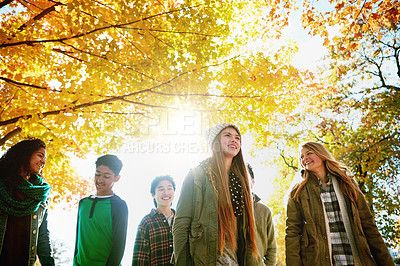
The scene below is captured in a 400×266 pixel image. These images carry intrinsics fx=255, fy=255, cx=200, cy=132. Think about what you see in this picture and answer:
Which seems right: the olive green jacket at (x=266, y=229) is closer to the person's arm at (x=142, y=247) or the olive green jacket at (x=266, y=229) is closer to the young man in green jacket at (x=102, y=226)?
the person's arm at (x=142, y=247)

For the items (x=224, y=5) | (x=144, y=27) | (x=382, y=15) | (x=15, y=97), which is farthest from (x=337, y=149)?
(x=15, y=97)

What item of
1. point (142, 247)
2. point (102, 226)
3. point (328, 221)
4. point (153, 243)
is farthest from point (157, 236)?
point (328, 221)

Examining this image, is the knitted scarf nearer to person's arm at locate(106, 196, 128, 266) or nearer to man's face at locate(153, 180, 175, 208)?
person's arm at locate(106, 196, 128, 266)

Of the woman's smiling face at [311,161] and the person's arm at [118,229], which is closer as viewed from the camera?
the person's arm at [118,229]

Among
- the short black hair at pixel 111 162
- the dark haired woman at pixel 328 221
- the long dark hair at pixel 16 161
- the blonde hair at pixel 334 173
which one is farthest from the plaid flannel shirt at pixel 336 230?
the long dark hair at pixel 16 161

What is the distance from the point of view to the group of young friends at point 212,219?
79.0 inches

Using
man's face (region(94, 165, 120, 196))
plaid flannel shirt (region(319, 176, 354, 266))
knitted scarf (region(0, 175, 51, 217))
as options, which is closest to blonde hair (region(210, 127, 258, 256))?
plaid flannel shirt (region(319, 176, 354, 266))

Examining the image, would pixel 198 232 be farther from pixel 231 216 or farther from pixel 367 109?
pixel 367 109

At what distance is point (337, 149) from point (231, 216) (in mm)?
9527

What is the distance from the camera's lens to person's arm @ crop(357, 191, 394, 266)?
8.11ft

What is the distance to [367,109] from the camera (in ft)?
31.8

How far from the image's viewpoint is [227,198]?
2.16 metres

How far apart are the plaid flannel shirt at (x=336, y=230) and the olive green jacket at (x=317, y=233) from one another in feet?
0.27

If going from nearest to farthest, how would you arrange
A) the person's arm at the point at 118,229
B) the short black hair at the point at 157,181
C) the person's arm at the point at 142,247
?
the person's arm at the point at 118,229
the person's arm at the point at 142,247
the short black hair at the point at 157,181
